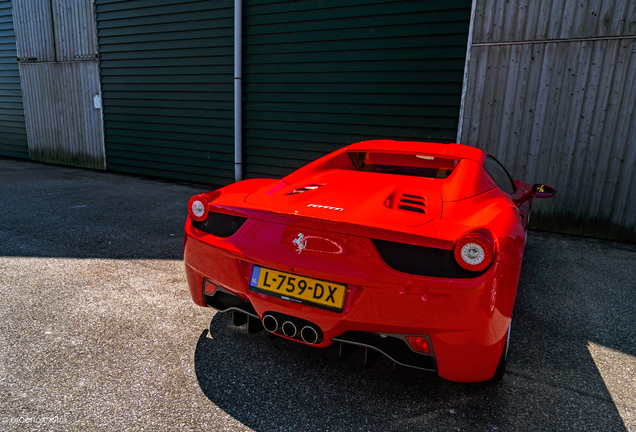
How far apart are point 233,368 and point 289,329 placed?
19.8 inches

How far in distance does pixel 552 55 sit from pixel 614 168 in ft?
5.20

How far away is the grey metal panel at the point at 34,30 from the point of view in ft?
31.8

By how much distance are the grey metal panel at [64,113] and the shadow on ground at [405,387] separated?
29.3 ft

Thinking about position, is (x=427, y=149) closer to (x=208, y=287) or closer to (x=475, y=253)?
(x=475, y=253)

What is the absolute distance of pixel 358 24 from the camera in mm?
5945

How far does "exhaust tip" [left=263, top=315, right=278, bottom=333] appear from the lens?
1.75 meters

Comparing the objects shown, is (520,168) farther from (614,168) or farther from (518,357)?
(518,357)

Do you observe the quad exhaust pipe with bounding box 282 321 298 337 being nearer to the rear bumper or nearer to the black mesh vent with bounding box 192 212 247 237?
the rear bumper

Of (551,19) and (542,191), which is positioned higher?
(551,19)

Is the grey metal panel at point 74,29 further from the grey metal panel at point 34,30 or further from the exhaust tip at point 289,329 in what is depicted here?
the exhaust tip at point 289,329

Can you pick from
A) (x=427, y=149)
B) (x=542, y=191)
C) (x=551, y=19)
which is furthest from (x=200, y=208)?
(x=551, y=19)

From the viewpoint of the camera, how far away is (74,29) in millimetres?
9234

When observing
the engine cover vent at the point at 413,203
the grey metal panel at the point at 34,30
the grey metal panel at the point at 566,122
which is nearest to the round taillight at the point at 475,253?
the engine cover vent at the point at 413,203

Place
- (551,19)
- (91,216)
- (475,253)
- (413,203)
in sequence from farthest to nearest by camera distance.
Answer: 1. (91,216)
2. (551,19)
3. (413,203)
4. (475,253)
